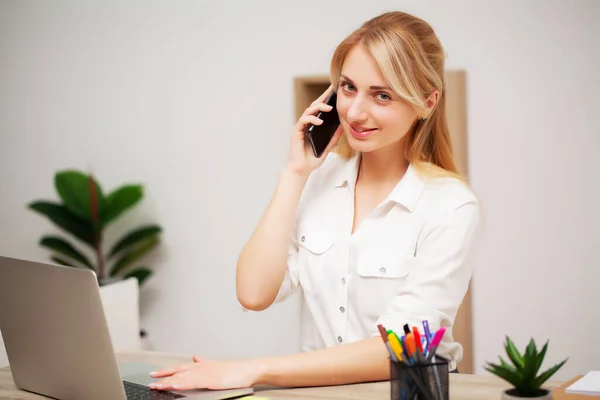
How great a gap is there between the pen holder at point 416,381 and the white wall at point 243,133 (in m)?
2.58

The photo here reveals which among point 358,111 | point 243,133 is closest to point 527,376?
point 358,111

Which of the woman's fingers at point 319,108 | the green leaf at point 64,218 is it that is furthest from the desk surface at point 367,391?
the green leaf at point 64,218

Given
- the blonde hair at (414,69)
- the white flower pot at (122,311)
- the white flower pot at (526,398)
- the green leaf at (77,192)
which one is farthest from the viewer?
the green leaf at (77,192)

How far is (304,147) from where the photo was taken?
196 centimetres

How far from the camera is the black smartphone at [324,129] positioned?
6.41 feet

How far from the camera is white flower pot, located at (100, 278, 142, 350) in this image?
3385 mm

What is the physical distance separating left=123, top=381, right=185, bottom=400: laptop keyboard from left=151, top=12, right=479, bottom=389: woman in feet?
0.08

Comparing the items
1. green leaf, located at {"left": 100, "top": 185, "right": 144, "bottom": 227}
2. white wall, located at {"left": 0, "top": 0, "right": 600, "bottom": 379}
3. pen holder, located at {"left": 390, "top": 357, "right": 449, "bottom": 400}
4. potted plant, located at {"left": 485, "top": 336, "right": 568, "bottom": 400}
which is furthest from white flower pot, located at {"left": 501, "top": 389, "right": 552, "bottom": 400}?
green leaf, located at {"left": 100, "top": 185, "right": 144, "bottom": 227}

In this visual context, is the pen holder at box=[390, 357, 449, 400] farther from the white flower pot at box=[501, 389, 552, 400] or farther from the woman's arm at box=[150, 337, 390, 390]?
the woman's arm at box=[150, 337, 390, 390]

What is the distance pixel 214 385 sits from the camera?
1.48m

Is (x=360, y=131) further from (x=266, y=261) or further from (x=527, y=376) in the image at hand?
(x=527, y=376)

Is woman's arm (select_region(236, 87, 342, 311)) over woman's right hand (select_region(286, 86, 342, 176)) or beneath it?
beneath

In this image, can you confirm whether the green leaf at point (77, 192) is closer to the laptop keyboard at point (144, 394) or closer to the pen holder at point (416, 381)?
the laptop keyboard at point (144, 394)

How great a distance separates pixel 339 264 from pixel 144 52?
108 inches
